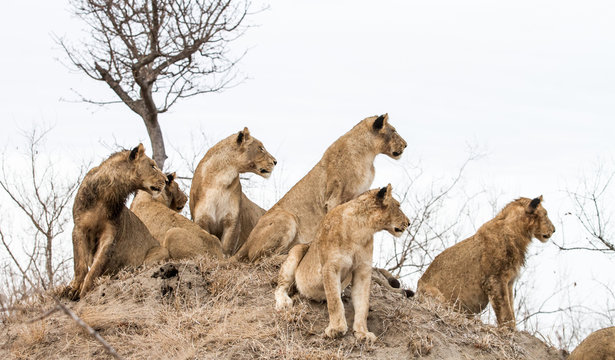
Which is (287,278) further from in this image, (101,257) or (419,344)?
(101,257)

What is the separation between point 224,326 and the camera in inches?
338

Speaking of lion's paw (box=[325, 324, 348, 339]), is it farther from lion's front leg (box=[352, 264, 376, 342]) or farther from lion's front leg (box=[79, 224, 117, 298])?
lion's front leg (box=[79, 224, 117, 298])

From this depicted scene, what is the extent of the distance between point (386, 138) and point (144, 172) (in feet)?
12.7

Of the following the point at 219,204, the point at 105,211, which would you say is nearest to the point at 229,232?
the point at 219,204

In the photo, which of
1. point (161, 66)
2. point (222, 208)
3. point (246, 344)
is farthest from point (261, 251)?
point (161, 66)

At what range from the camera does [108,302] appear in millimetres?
9406

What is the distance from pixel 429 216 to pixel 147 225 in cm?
959

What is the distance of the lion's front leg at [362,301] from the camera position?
8125 millimetres

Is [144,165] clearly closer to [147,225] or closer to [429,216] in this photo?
[147,225]

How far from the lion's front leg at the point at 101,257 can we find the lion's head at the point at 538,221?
575 centimetres

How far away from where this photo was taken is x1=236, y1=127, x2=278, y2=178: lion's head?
39.3 feet

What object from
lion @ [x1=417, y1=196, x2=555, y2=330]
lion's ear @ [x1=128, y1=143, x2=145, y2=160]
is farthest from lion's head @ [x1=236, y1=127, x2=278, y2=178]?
lion @ [x1=417, y1=196, x2=555, y2=330]

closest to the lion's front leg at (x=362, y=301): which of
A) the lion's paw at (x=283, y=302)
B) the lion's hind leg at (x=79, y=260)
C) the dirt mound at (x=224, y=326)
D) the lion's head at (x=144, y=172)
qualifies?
the dirt mound at (x=224, y=326)

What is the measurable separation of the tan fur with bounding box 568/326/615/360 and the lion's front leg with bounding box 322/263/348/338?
3160mm
